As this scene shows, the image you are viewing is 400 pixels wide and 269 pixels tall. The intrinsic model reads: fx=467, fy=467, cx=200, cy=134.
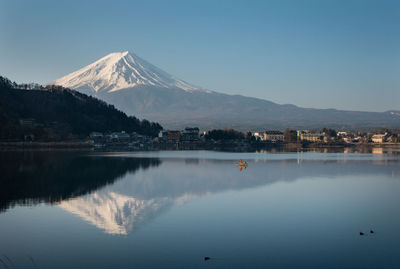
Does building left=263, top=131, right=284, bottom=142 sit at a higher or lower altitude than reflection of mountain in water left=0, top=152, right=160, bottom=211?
higher

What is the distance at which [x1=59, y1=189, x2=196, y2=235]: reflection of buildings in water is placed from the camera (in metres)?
11.2

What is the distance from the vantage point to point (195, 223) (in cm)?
1138

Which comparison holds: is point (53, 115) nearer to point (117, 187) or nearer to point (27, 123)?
point (27, 123)

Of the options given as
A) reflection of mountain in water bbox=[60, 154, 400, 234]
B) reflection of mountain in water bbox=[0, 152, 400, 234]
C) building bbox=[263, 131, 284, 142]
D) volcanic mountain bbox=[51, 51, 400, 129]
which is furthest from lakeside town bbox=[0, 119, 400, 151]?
volcanic mountain bbox=[51, 51, 400, 129]

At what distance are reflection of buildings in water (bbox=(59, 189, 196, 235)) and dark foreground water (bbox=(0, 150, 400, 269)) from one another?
0.09 feet

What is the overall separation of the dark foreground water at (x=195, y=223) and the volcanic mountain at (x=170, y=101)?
141749 mm

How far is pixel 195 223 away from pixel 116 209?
3036 mm

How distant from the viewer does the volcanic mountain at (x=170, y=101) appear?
169 m

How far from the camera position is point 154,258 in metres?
8.37

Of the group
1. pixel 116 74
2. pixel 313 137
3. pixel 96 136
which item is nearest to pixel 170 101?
pixel 116 74

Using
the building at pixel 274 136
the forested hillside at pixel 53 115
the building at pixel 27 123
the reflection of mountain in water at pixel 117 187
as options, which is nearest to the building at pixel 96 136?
the forested hillside at pixel 53 115

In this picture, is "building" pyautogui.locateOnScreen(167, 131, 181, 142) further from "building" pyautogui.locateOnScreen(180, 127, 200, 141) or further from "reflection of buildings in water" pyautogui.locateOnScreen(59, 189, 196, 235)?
"reflection of buildings in water" pyautogui.locateOnScreen(59, 189, 196, 235)

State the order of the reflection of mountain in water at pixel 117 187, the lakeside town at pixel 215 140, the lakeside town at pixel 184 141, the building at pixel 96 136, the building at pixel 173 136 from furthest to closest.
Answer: the building at pixel 173 136, the lakeside town at pixel 215 140, the building at pixel 96 136, the lakeside town at pixel 184 141, the reflection of mountain in water at pixel 117 187

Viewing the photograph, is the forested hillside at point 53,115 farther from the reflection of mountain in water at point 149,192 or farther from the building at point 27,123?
the reflection of mountain in water at point 149,192
